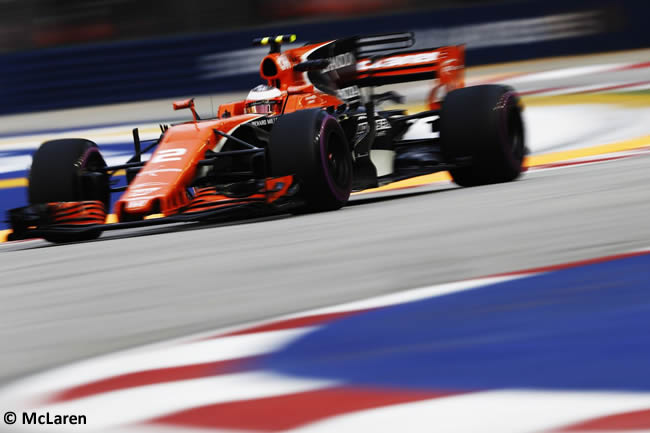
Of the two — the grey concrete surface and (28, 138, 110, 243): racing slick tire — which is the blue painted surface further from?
(28, 138, 110, 243): racing slick tire

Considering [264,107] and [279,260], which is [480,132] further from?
[279,260]

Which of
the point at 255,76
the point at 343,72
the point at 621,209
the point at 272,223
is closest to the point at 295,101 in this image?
the point at 343,72

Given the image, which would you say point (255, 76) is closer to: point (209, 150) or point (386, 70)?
point (386, 70)

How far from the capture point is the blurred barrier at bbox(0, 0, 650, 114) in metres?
15.1

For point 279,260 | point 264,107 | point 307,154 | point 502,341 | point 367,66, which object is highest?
point 367,66

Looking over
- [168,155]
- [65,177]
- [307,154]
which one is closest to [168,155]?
[168,155]

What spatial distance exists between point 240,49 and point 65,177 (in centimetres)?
981

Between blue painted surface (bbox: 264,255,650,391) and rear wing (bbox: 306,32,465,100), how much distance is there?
375 cm

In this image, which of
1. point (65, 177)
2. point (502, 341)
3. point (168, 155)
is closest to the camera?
point (502, 341)

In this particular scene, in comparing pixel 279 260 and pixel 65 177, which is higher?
pixel 65 177

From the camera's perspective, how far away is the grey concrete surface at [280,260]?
3089 millimetres

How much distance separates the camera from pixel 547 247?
3.80 metres
